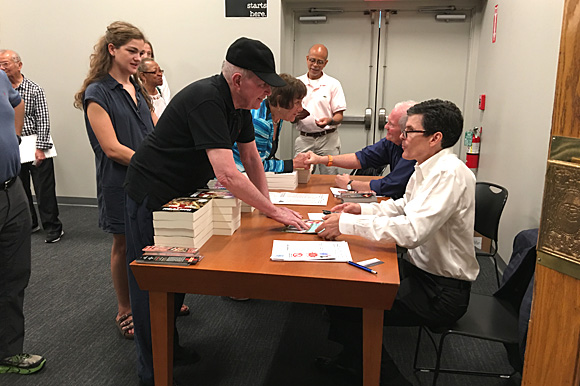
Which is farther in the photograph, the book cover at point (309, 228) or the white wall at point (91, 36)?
the white wall at point (91, 36)

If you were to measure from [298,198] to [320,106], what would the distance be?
2.41 meters

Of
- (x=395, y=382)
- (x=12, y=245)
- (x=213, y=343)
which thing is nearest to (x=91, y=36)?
(x=12, y=245)

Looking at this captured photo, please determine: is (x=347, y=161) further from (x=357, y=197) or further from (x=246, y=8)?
(x=246, y=8)

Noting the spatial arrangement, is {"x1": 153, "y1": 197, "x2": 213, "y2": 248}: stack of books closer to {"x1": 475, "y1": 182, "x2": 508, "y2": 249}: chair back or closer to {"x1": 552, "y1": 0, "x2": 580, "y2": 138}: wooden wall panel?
{"x1": 552, "y1": 0, "x2": 580, "y2": 138}: wooden wall panel

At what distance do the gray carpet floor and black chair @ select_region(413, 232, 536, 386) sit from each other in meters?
0.38

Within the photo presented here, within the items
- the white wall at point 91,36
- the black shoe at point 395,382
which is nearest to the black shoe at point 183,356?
the black shoe at point 395,382

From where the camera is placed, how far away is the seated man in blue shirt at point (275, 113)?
2.59m

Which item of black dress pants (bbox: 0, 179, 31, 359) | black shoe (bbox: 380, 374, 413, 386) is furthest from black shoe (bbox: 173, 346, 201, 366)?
black shoe (bbox: 380, 374, 413, 386)

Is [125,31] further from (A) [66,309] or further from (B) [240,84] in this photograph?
(A) [66,309]

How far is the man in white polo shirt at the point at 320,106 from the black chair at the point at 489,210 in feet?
7.34

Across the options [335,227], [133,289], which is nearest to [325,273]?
[335,227]

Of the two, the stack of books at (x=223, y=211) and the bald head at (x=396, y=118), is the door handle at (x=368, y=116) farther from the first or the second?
the stack of books at (x=223, y=211)

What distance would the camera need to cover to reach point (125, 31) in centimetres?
235

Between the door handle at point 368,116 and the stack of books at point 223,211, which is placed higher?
the door handle at point 368,116
